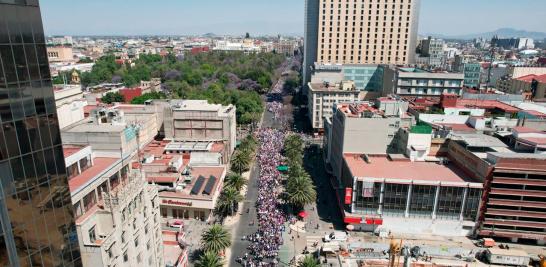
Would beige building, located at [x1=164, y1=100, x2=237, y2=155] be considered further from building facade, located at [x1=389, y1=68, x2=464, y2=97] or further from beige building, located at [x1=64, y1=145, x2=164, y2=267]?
building facade, located at [x1=389, y1=68, x2=464, y2=97]

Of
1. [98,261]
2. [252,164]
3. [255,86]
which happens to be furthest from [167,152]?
[255,86]

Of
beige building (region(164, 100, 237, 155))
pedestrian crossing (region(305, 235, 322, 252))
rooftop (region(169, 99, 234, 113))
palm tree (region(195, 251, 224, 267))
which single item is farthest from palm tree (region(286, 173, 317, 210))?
rooftop (region(169, 99, 234, 113))

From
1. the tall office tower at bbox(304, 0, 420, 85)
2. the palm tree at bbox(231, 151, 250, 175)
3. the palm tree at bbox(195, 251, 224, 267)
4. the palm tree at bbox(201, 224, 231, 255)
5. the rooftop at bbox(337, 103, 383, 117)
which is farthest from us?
the tall office tower at bbox(304, 0, 420, 85)

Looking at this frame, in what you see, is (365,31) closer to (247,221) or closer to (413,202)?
(413,202)

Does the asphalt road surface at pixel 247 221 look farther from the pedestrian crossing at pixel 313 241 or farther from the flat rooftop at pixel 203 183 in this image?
the pedestrian crossing at pixel 313 241

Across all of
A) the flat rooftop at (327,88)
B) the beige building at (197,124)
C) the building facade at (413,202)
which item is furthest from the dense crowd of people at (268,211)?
the flat rooftop at (327,88)

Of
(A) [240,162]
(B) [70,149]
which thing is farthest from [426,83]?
(B) [70,149]
